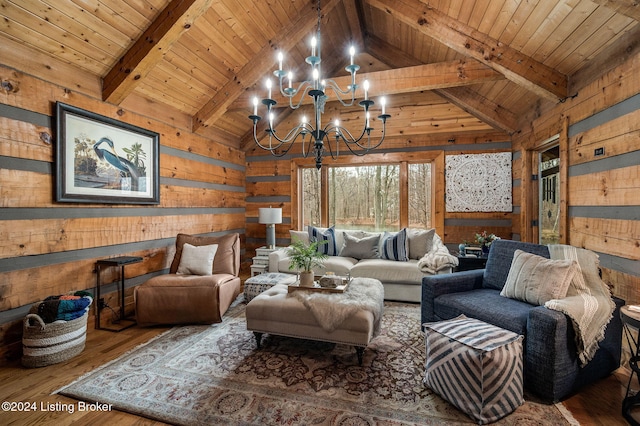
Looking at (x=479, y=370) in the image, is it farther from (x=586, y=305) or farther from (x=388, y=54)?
(x=388, y=54)

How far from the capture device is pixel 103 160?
10.1 ft

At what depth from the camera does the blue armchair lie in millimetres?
1813

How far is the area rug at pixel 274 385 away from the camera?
5.75 feet

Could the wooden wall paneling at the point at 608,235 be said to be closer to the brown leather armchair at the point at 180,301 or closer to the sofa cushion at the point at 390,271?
the sofa cushion at the point at 390,271

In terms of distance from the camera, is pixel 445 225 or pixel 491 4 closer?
pixel 491 4

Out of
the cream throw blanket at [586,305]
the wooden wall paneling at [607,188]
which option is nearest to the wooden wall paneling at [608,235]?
the wooden wall paneling at [607,188]

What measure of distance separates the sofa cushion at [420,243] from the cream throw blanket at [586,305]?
78.5 inches

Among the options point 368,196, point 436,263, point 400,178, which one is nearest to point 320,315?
point 436,263

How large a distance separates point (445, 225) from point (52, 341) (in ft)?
16.1

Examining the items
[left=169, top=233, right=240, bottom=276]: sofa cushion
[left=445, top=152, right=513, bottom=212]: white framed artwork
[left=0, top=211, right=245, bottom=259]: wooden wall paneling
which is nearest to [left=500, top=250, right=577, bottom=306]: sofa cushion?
[left=445, top=152, right=513, bottom=212]: white framed artwork

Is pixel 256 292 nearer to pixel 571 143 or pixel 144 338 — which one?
pixel 144 338

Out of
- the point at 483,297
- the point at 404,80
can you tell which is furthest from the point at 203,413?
the point at 404,80

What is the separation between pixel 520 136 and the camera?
167 inches

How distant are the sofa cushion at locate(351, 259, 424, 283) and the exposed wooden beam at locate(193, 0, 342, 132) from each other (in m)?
2.89
